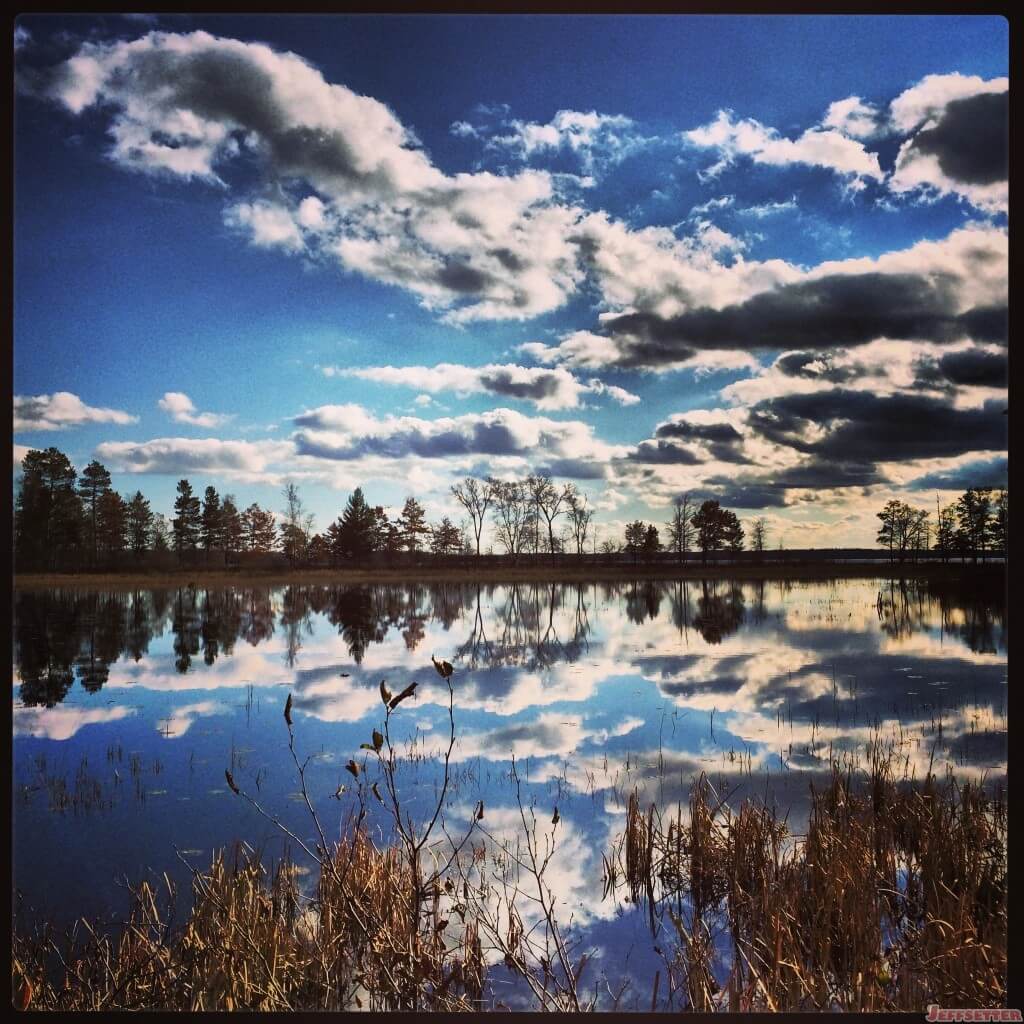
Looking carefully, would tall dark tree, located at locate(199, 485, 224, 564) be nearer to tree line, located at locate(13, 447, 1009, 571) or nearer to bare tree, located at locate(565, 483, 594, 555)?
A: tree line, located at locate(13, 447, 1009, 571)

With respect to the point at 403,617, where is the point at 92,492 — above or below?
above

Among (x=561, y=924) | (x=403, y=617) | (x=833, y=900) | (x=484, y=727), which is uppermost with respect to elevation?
(x=833, y=900)

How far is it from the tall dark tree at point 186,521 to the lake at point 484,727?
3.66m

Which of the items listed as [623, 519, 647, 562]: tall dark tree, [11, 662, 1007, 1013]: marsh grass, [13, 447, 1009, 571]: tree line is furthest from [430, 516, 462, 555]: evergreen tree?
[11, 662, 1007, 1013]: marsh grass

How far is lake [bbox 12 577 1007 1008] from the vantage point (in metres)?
5.46

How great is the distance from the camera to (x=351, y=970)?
3541 mm

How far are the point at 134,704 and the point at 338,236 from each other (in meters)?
7.73

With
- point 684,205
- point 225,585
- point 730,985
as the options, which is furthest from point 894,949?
point 225,585

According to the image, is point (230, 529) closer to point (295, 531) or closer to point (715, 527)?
point (295, 531)

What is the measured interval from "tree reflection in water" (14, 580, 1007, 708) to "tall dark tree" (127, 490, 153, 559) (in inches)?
92.9

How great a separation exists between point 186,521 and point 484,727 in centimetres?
1745

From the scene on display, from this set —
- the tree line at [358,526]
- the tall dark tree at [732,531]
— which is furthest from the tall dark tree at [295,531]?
the tall dark tree at [732,531]

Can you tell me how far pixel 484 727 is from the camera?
8.93 metres

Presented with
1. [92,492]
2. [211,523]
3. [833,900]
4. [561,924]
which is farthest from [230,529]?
[833,900]
